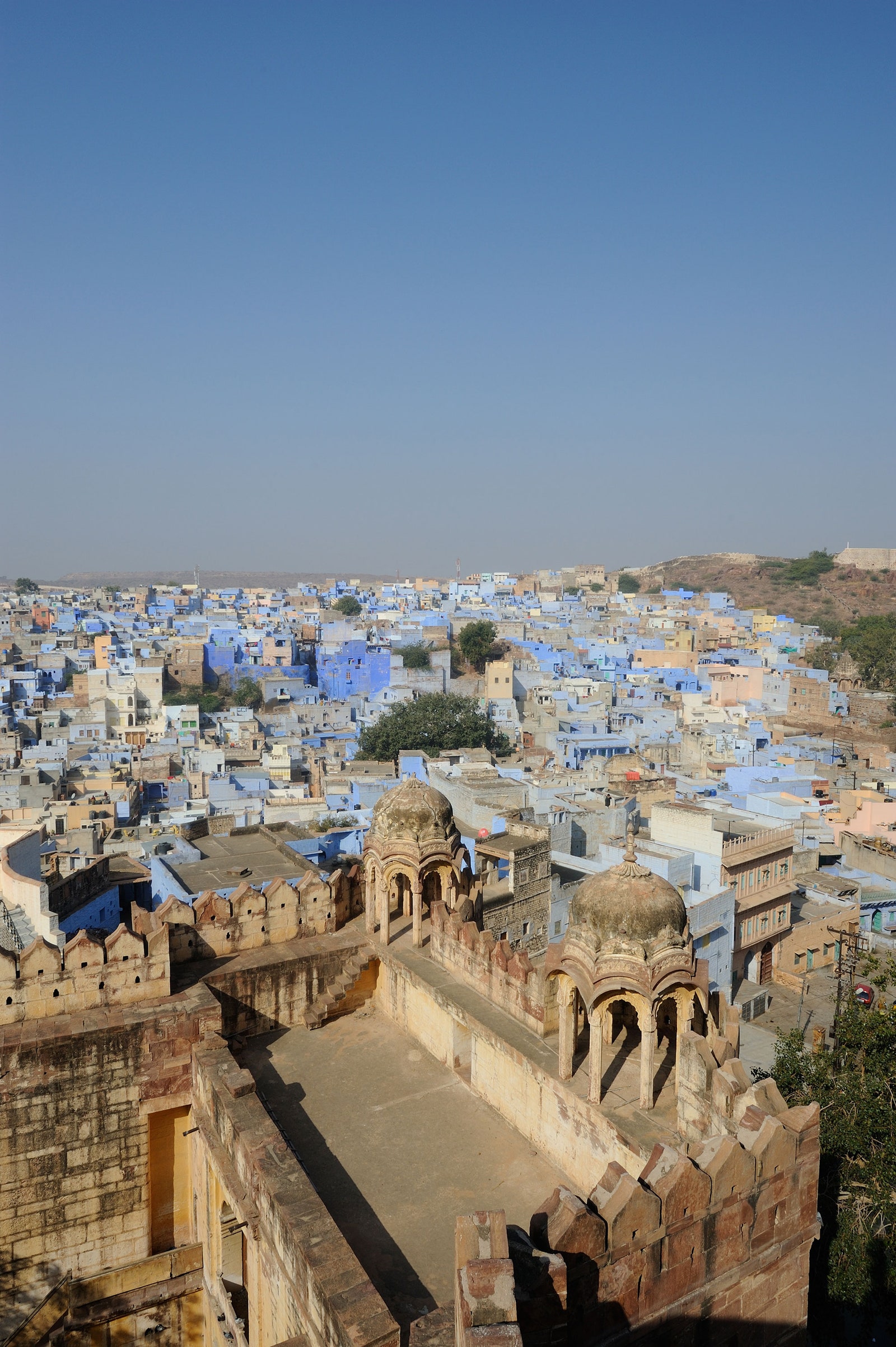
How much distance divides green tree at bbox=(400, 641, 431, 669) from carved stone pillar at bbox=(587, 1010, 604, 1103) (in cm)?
5426

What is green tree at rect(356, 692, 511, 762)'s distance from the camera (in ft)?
153

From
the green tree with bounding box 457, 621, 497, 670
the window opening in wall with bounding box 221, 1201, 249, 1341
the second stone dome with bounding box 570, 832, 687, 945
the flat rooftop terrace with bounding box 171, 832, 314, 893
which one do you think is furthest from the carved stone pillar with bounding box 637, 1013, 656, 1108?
the green tree with bounding box 457, 621, 497, 670

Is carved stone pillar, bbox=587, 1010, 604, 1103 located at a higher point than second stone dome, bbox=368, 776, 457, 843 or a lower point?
lower

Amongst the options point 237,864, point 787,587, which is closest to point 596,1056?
point 237,864

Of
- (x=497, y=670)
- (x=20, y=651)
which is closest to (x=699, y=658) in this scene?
(x=497, y=670)

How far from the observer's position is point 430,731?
155 feet

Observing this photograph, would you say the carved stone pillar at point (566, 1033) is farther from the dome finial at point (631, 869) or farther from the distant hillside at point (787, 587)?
the distant hillside at point (787, 587)

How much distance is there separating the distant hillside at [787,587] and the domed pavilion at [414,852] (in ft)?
283

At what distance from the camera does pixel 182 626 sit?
80.9 m

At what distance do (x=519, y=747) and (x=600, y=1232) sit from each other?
1713 inches

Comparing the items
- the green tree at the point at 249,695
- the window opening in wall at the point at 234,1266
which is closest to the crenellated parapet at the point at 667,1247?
the window opening in wall at the point at 234,1266

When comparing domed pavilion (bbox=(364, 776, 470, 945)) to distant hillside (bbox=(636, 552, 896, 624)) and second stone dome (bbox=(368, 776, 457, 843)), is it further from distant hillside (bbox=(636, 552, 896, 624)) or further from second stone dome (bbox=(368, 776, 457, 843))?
distant hillside (bbox=(636, 552, 896, 624))

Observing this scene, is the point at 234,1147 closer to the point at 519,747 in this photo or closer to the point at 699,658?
the point at 519,747

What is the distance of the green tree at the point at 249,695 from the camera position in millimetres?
61469
